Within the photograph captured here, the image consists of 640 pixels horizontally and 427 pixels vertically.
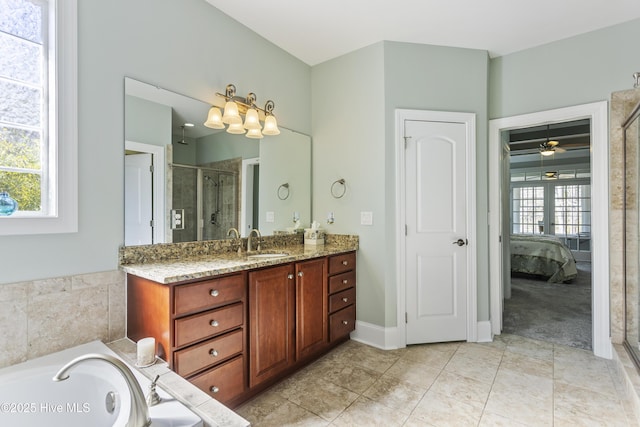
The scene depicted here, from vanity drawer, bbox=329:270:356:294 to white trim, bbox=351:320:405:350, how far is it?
0.40 meters

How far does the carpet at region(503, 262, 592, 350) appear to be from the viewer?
2963mm

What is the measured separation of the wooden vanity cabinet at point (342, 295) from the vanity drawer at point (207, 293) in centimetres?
95

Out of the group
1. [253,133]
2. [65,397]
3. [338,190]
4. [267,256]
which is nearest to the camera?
[65,397]

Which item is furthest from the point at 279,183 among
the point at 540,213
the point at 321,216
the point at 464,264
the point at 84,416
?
the point at 540,213

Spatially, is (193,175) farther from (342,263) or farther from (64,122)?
(342,263)

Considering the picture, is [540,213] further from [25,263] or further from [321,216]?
[25,263]

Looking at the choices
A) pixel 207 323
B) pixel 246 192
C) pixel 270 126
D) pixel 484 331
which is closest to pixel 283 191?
pixel 246 192

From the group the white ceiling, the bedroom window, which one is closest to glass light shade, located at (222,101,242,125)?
the white ceiling

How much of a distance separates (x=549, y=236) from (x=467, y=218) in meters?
4.61

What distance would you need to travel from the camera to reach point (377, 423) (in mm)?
1742

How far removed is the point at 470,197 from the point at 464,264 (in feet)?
2.03

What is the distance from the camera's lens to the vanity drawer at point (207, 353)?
1.52 meters

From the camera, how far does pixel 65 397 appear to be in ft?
4.30

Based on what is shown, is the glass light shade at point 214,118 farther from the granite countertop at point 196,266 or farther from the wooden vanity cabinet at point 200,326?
the wooden vanity cabinet at point 200,326
